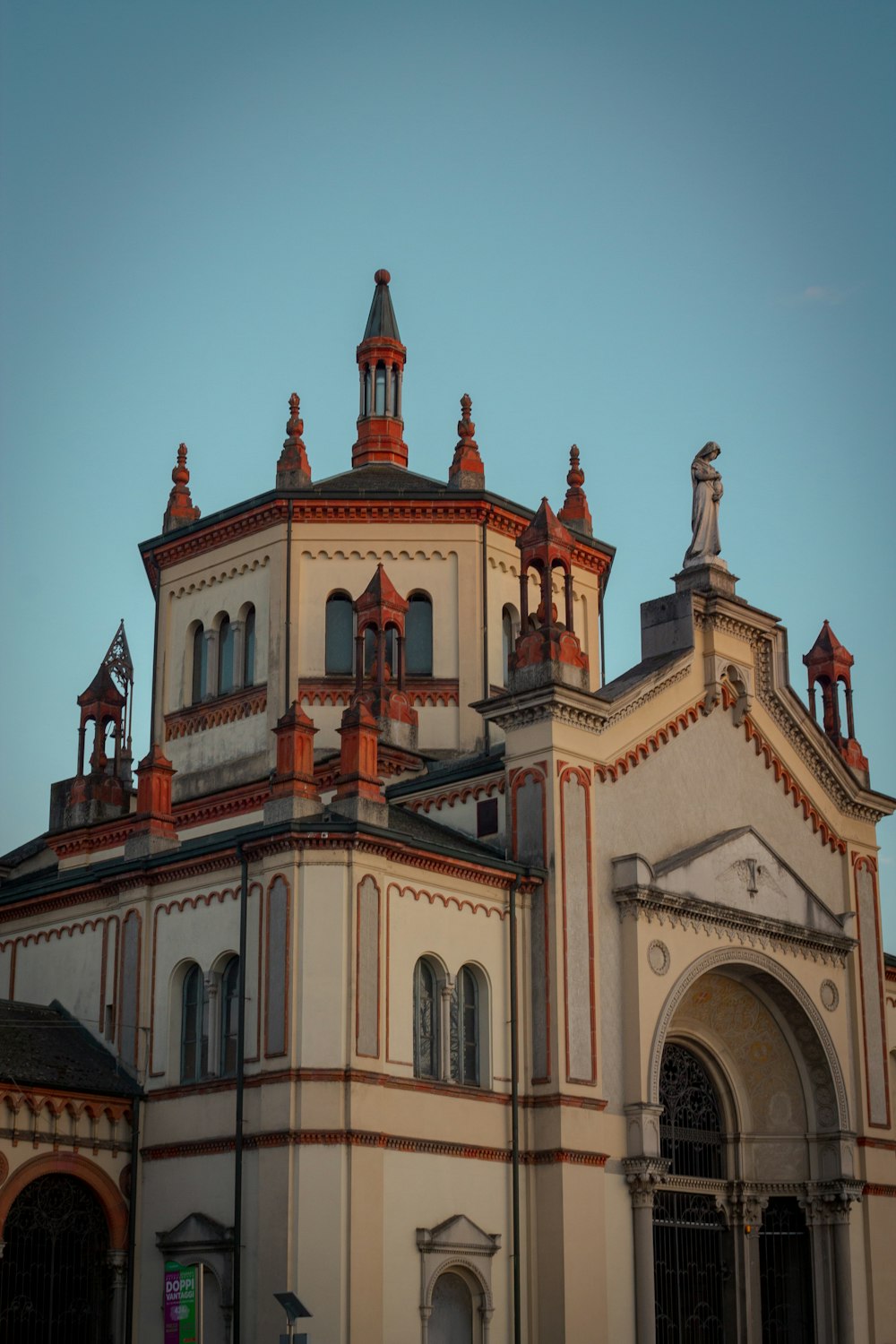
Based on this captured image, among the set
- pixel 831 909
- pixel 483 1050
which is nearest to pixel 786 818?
pixel 831 909

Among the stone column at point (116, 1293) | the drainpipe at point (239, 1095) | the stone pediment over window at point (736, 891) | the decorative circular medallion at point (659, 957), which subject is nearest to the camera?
the drainpipe at point (239, 1095)

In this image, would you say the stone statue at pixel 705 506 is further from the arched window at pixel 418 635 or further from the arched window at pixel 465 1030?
the arched window at pixel 465 1030

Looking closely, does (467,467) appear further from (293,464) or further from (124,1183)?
(124,1183)

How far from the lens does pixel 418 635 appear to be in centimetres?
4294

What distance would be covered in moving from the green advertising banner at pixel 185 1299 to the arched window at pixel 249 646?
15571mm

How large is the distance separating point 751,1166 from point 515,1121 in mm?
7856

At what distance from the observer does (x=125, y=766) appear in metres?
45.8

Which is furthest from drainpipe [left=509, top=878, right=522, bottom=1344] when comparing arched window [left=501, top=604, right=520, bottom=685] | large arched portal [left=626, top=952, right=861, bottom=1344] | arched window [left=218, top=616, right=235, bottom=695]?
arched window [left=218, top=616, right=235, bottom=695]

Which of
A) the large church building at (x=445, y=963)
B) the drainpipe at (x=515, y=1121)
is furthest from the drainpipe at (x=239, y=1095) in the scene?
the drainpipe at (x=515, y=1121)

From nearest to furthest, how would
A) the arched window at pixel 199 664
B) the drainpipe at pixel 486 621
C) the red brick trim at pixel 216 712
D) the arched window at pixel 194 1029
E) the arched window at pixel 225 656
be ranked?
1. the arched window at pixel 194 1029
2. the drainpipe at pixel 486 621
3. the red brick trim at pixel 216 712
4. the arched window at pixel 225 656
5. the arched window at pixel 199 664

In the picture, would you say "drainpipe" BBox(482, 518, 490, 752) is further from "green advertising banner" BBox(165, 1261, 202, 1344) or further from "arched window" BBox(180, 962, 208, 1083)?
"green advertising banner" BBox(165, 1261, 202, 1344)

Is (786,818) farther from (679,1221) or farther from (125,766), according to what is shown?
(125,766)

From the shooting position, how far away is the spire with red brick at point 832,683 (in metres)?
44.0

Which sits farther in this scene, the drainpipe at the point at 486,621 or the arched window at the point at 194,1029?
the drainpipe at the point at 486,621
